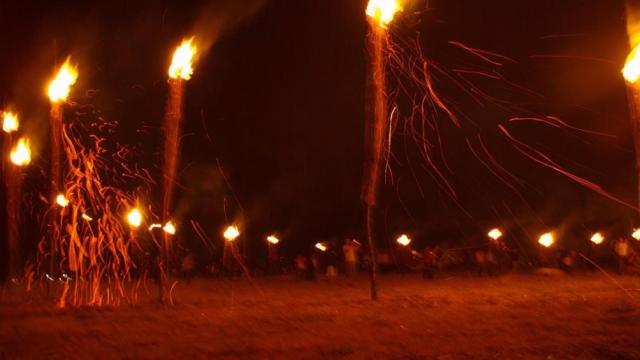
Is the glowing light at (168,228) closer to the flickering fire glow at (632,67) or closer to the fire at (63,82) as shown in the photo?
the fire at (63,82)

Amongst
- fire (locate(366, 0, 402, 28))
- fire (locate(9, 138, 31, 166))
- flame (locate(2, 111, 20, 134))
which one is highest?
fire (locate(366, 0, 402, 28))

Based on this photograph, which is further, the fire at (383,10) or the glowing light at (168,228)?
the glowing light at (168,228)

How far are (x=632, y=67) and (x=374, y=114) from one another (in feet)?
18.2

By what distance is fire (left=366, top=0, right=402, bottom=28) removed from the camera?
495 inches

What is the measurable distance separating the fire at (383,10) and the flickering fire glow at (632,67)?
4.88 m

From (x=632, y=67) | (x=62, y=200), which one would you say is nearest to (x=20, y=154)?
(x=62, y=200)

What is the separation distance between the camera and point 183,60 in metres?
13.6

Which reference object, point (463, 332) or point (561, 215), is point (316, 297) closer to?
point (463, 332)

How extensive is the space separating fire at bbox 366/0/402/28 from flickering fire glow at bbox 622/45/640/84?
192 inches

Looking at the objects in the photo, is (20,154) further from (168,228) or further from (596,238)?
(596,238)

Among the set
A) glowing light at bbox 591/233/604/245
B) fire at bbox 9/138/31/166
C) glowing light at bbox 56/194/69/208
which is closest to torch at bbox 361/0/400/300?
glowing light at bbox 56/194/69/208

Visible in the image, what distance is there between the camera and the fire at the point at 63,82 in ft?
47.6

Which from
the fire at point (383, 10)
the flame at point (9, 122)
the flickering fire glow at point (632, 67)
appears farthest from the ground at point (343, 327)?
the fire at point (383, 10)

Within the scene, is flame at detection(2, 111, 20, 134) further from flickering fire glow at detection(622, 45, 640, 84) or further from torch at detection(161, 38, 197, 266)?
flickering fire glow at detection(622, 45, 640, 84)
